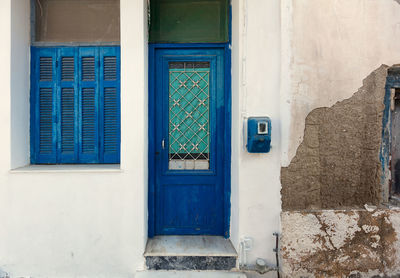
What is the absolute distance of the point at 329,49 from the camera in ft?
8.05

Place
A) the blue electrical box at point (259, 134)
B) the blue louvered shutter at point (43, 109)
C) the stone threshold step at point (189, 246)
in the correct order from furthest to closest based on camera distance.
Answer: the blue louvered shutter at point (43, 109), the stone threshold step at point (189, 246), the blue electrical box at point (259, 134)

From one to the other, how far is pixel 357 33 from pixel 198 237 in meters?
3.10

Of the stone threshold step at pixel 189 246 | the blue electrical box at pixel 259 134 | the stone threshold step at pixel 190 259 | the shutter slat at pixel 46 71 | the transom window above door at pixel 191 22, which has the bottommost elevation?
the stone threshold step at pixel 190 259

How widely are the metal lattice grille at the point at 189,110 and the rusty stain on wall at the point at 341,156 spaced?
1128 millimetres

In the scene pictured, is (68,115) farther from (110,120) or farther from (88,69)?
(88,69)

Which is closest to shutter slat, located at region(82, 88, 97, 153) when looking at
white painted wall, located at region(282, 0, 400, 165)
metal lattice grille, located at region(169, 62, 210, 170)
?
metal lattice grille, located at region(169, 62, 210, 170)

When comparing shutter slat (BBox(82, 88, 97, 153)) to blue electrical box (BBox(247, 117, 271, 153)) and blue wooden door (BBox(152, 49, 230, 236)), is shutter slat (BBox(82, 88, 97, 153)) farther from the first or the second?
blue electrical box (BBox(247, 117, 271, 153))

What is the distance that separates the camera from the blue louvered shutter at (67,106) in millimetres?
2826

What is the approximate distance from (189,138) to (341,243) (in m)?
2.11

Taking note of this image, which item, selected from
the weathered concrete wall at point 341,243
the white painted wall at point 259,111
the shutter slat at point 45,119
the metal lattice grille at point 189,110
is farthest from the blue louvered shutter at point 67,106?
the weathered concrete wall at point 341,243

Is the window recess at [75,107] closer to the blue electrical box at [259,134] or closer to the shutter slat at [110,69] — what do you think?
the shutter slat at [110,69]

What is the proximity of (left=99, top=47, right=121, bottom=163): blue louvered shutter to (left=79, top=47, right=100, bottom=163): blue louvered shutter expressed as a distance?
0.08 meters

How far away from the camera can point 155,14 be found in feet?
9.45

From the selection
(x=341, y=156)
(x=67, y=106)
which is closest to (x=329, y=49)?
(x=341, y=156)
